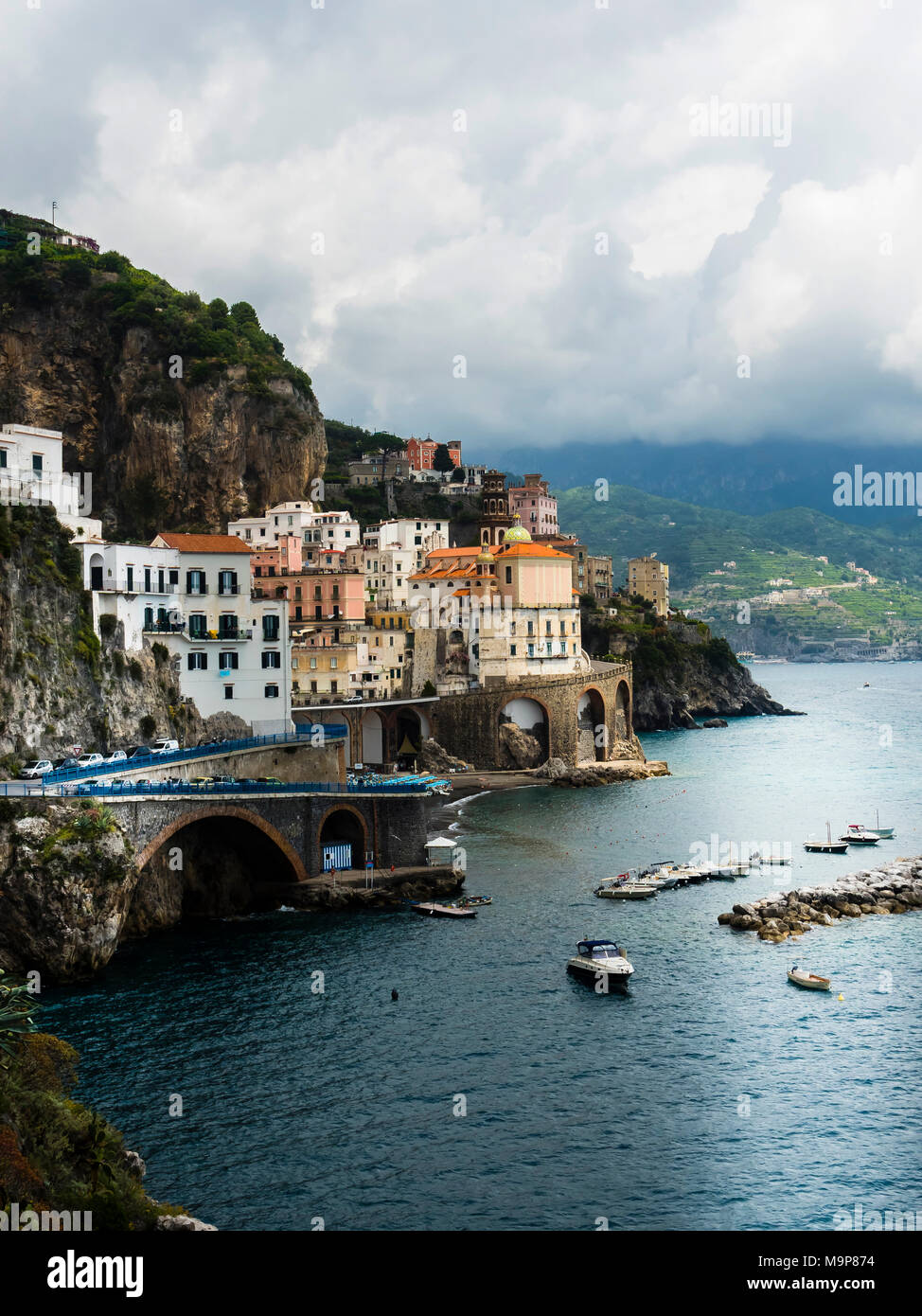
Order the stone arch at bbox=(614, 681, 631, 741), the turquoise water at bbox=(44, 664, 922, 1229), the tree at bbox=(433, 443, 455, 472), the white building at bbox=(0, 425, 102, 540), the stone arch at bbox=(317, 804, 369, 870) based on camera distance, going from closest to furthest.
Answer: the turquoise water at bbox=(44, 664, 922, 1229) → the stone arch at bbox=(317, 804, 369, 870) → the white building at bbox=(0, 425, 102, 540) → the stone arch at bbox=(614, 681, 631, 741) → the tree at bbox=(433, 443, 455, 472)

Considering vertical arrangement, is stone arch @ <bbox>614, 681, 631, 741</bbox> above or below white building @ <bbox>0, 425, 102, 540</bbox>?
below

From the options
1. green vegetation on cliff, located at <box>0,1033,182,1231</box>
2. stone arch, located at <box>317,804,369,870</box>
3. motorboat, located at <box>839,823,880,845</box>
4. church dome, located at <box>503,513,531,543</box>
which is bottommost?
motorboat, located at <box>839,823,880,845</box>

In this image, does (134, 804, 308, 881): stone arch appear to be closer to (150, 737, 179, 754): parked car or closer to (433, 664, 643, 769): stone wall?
(150, 737, 179, 754): parked car

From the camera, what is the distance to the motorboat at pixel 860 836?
81.9 metres

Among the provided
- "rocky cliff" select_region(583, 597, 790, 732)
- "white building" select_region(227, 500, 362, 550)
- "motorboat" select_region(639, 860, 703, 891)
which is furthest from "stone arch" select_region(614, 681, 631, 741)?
"motorboat" select_region(639, 860, 703, 891)

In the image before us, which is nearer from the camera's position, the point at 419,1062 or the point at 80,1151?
the point at 80,1151

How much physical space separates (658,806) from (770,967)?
1758 inches

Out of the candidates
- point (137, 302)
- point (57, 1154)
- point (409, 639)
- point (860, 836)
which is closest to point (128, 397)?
point (137, 302)

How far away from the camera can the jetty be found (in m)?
60.3

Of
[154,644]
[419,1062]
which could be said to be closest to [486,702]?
[154,644]

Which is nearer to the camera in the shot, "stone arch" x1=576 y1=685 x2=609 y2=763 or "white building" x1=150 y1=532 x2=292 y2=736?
"white building" x1=150 y1=532 x2=292 y2=736

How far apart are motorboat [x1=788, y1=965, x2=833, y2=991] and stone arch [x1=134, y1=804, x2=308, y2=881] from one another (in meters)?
25.2

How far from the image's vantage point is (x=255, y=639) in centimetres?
8481
